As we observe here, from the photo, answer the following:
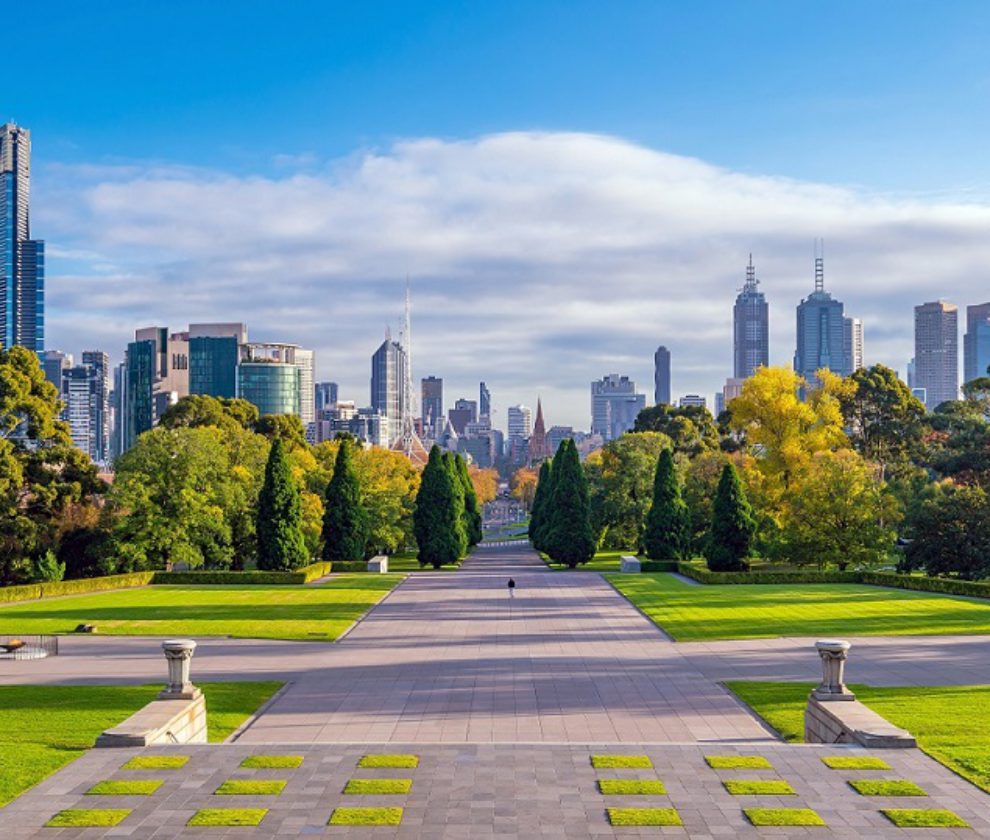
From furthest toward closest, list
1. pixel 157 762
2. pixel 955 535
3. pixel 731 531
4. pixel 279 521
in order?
pixel 279 521 → pixel 731 531 → pixel 955 535 → pixel 157 762

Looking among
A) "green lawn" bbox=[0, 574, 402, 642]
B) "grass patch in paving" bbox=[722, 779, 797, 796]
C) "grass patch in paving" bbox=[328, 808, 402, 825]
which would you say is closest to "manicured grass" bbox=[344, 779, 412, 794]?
"grass patch in paving" bbox=[328, 808, 402, 825]

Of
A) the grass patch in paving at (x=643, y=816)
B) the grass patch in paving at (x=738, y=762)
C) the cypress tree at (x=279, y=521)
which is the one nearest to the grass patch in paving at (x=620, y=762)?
the grass patch in paving at (x=738, y=762)

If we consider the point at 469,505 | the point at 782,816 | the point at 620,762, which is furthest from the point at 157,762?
the point at 469,505

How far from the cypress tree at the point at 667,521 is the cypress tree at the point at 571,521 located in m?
4.80

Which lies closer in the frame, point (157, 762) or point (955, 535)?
point (157, 762)

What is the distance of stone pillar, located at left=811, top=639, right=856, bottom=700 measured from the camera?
2095 centimetres

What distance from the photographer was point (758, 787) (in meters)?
15.7

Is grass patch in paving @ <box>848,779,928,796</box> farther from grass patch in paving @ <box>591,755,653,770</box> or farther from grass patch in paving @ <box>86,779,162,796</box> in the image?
grass patch in paving @ <box>86,779,162,796</box>

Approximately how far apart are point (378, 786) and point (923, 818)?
7467mm

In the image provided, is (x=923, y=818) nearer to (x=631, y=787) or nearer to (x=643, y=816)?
(x=643, y=816)

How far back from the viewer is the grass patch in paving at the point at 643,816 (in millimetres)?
14062

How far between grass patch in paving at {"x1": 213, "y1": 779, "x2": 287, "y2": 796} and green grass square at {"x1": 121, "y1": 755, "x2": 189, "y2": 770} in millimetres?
1445

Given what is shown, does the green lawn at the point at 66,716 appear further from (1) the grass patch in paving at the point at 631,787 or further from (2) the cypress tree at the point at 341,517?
(2) the cypress tree at the point at 341,517

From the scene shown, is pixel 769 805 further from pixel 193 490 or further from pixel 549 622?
pixel 193 490
